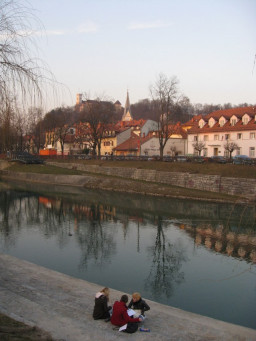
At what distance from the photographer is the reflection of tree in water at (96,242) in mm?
18817

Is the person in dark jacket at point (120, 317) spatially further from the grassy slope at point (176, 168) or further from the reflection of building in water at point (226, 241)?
the grassy slope at point (176, 168)

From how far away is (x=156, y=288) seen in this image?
48.0 ft

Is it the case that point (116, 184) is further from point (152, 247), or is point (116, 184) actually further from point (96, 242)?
point (152, 247)

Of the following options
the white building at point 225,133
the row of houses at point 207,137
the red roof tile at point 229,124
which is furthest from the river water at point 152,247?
the red roof tile at point 229,124

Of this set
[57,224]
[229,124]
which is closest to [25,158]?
[229,124]

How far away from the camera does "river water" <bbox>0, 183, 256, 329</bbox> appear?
14.2 m

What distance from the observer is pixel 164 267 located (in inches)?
689

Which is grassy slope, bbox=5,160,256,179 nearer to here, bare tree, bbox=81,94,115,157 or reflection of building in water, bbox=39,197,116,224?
bare tree, bbox=81,94,115,157

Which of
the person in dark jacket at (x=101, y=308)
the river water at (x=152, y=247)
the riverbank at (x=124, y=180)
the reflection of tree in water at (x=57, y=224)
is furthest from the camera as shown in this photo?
the riverbank at (x=124, y=180)

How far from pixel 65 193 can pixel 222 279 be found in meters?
33.7

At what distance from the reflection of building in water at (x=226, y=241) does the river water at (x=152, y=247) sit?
54mm

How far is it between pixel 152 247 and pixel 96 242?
344cm

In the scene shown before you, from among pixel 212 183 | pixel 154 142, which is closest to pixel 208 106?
pixel 154 142

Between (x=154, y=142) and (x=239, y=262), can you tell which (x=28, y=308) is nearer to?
(x=239, y=262)
